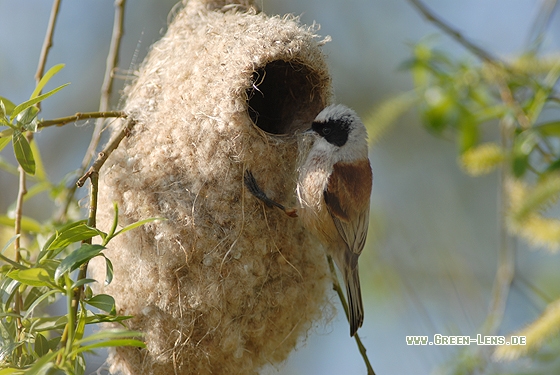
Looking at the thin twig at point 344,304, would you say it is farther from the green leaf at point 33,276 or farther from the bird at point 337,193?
the green leaf at point 33,276

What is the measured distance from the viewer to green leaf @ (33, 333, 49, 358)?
6.11ft

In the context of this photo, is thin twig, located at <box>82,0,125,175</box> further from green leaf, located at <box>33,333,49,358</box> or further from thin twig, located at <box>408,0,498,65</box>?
thin twig, located at <box>408,0,498,65</box>

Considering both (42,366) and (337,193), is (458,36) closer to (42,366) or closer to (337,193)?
(337,193)

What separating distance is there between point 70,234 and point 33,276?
187 mm

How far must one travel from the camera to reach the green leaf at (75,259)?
5.40 ft

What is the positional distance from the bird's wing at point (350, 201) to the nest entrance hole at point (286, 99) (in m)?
0.32

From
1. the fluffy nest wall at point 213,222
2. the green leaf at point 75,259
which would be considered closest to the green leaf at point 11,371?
the green leaf at point 75,259

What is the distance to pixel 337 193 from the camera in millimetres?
2568

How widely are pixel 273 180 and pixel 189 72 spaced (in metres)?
0.65

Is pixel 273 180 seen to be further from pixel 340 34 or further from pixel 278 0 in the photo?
pixel 340 34

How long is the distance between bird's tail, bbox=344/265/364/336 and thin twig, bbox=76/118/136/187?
3.88ft

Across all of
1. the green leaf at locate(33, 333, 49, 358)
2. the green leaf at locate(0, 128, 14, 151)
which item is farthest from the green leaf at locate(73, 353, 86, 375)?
the green leaf at locate(0, 128, 14, 151)

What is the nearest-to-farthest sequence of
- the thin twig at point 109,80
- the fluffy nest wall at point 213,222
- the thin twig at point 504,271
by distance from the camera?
the fluffy nest wall at point 213,222
the thin twig at point 109,80
the thin twig at point 504,271

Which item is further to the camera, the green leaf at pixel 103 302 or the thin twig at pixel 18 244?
the thin twig at pixel 18 244
